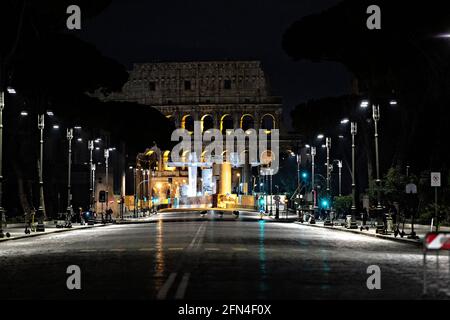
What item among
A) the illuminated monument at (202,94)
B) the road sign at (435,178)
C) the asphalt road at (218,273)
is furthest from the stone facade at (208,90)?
the asphalt road at (218,273)

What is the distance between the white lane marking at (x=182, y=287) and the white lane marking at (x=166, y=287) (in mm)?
192

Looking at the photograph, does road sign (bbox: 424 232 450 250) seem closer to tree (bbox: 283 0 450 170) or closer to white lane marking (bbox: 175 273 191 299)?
white lane marking (bbox: 175 273 191 299)

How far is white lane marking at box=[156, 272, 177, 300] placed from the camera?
13.9m

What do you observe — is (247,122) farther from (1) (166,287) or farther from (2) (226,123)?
(1) (166,287)

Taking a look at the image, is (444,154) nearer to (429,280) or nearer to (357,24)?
(357,24)

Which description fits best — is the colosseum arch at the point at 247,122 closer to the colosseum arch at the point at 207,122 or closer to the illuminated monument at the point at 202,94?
the illuminated monument at the point at 202,94

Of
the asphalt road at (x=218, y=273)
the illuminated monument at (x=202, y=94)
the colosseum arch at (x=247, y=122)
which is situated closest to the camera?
the asphalt road at (x=218, y=273)

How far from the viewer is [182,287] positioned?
15172mm

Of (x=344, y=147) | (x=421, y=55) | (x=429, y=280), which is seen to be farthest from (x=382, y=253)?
(x=344, y=147)

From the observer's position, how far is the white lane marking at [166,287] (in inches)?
546

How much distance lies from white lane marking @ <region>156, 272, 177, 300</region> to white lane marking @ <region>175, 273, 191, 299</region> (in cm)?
19

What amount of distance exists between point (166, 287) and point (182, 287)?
0.94 ft

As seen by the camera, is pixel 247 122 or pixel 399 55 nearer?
pixel 399 55

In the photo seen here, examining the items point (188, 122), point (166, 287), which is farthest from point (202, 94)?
point (166, 287)
